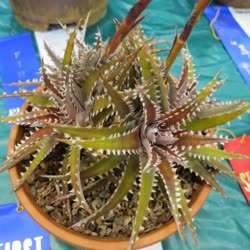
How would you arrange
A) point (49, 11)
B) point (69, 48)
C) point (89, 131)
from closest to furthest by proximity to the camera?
point (89, 131), point (69, 48), point (49, 11)

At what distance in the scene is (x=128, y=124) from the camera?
0.55 m

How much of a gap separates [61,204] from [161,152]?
0.64ft

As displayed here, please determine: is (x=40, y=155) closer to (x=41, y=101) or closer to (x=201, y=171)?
(x=41, y=101)

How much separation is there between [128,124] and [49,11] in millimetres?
688

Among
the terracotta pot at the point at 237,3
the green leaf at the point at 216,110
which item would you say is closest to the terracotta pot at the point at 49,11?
the terracotta pot at the point at 237,3

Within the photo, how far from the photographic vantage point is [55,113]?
2.03ft

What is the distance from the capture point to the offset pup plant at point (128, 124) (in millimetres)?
525

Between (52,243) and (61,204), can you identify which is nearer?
(61,204)

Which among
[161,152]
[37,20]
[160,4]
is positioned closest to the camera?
[161,152]

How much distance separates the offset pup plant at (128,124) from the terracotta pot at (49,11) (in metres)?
0.51

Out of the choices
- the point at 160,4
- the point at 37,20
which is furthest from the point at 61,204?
the point at 160,4

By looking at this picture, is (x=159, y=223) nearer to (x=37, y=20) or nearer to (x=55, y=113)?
(x=55, y=113)

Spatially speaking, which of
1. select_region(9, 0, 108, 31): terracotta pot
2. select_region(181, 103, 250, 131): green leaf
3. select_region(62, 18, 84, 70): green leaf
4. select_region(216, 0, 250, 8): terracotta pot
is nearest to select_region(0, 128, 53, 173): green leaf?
select_region(62, 18, 84, 70): green leaf

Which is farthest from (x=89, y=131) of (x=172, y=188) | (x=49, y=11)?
(x=49, y=11)
